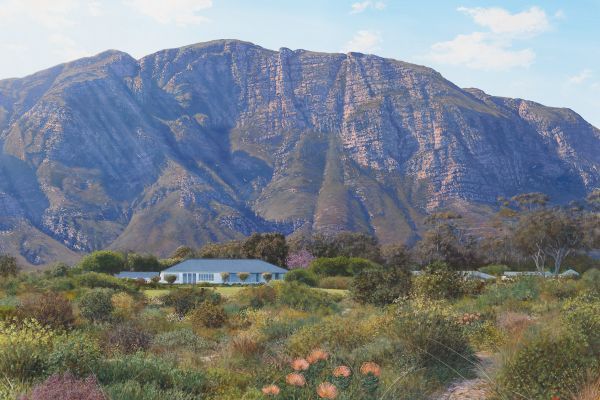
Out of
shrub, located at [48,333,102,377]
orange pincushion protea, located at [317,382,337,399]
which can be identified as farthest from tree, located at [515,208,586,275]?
orange pincushion protea, located at [317,382,337,399]

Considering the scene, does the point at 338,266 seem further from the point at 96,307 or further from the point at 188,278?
the point at 96,307

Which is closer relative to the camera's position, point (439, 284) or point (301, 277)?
point (439, 284)

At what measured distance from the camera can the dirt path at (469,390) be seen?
9891mm

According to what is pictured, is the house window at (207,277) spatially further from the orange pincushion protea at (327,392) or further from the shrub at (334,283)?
the orange pincushion protea at (327,392)

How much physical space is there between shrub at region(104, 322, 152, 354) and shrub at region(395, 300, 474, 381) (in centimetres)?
628

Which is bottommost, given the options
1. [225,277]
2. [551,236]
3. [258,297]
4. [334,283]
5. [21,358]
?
[225,277]

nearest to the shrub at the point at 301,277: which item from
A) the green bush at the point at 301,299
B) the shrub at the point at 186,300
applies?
the shrub at the point at 186,300

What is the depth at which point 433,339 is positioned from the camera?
11.6m

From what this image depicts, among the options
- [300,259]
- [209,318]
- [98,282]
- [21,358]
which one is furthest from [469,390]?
[300,259]

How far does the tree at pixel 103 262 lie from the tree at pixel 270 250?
20554 mm

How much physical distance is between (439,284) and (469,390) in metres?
17.5

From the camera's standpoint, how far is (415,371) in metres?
10.6

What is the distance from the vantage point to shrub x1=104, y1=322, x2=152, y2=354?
1497 centimetres

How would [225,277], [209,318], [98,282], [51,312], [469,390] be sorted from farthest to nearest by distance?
[225,277] < [98,282] < [209,318] < [51,312] < [469,390]
